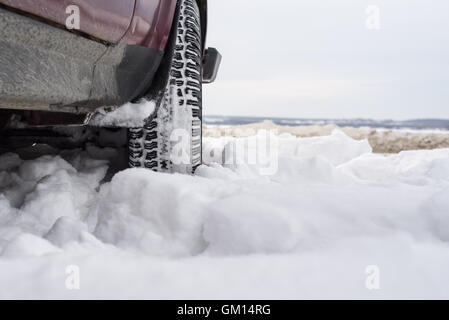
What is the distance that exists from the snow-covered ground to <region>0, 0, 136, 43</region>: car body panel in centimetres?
47

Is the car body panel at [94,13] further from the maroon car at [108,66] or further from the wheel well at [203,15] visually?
the wheel well at [203,15]

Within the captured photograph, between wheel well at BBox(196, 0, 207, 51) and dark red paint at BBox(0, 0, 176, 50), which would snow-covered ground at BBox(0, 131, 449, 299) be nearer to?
dark red paint at BBox(0, 0, 176, 50)

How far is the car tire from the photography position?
62.4 inches

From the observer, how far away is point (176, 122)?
5.24ft

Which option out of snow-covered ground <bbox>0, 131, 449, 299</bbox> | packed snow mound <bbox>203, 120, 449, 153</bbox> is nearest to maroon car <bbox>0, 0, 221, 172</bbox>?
snow-covered ground <bbox>0, 131, 449, 299</bbox>

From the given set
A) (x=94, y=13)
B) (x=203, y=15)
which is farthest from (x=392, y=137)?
(x=94, y=13)

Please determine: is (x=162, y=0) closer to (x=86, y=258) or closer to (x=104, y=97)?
(x=104, y=97)

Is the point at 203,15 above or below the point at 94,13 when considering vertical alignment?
above

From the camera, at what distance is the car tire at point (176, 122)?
1.59 m

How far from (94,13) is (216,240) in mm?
747

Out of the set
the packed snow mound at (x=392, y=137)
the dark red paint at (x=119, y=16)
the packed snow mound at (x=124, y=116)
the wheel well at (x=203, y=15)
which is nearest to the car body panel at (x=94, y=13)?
the dark red paint at (x=119, y=16)

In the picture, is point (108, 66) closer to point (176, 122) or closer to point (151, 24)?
point (151, 24)
